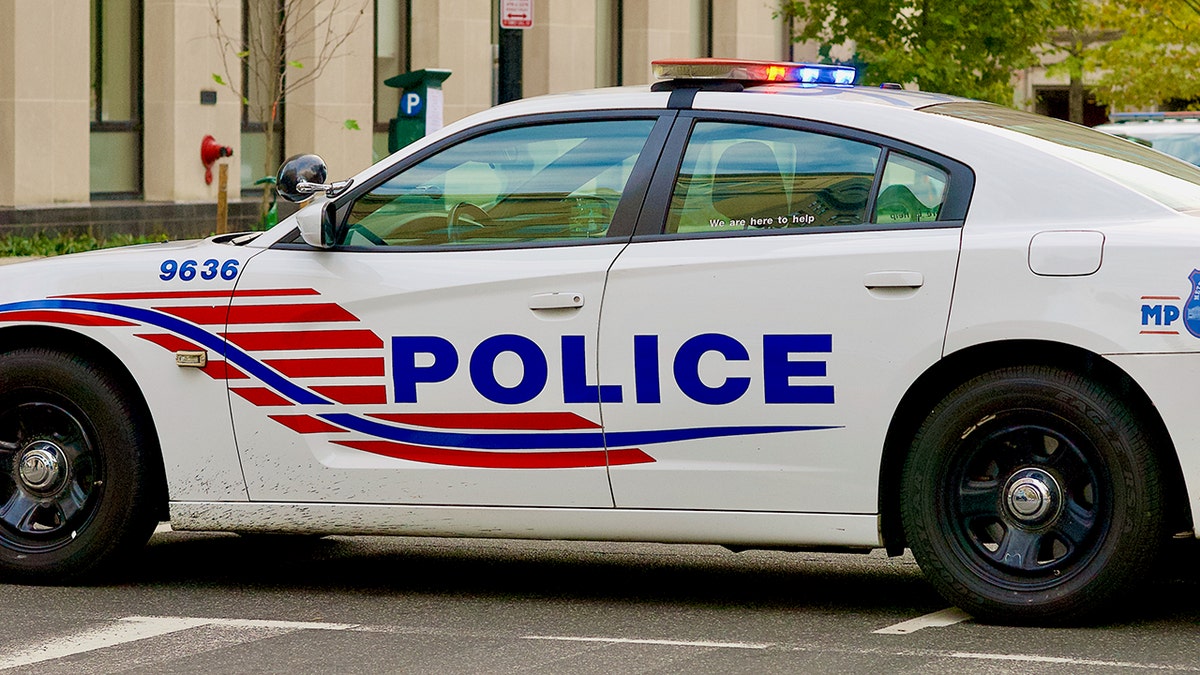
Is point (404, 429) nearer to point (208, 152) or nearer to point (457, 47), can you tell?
point (208, 152)

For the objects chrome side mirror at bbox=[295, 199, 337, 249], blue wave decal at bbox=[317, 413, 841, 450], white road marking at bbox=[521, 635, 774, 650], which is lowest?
white road marking at bbox=[521, 635, 774, 650]

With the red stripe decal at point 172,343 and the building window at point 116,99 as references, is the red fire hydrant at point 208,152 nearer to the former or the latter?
the building window at point 116,99

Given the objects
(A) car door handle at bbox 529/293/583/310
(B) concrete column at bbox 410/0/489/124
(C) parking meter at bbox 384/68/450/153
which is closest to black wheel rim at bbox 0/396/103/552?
(A) car door handle at bbox 529/293/583/310

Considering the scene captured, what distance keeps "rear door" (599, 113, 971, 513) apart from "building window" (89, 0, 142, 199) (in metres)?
15.8

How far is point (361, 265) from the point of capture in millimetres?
6160

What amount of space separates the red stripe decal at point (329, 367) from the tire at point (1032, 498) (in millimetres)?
1657

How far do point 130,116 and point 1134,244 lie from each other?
17.3 meters

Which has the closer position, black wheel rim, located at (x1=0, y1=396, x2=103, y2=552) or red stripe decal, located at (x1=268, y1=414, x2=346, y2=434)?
red stripe decal, located at (x1=268, y1=414, x2=346, y2=434)

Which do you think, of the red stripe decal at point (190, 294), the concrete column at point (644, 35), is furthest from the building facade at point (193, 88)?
the red stripe decal at point (190, 294)

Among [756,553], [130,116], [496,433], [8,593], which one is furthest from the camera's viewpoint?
[130,116]

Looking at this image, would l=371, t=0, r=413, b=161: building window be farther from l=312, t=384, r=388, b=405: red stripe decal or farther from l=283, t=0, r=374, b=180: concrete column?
l=312, t=384, r=388, b=405: red stripe decal

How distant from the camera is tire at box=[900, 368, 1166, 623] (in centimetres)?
543

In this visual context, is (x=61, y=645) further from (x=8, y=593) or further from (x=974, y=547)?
(x=974, y=547)

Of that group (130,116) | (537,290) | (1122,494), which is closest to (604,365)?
(537,290)
